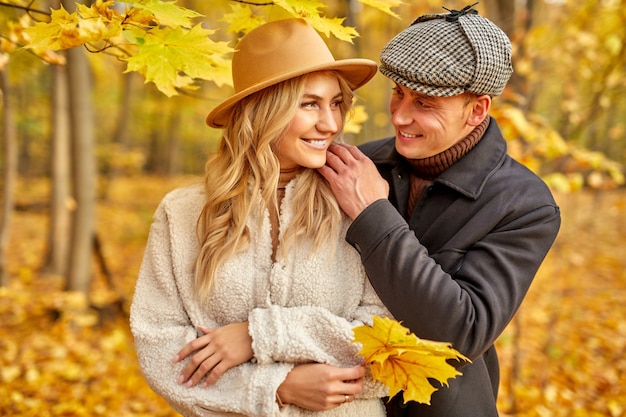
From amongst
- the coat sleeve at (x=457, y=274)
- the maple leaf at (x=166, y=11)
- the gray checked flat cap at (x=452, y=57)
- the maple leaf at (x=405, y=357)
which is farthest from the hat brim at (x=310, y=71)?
the maple leaf at (x=405, y=357)

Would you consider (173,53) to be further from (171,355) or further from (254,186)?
(171,355)

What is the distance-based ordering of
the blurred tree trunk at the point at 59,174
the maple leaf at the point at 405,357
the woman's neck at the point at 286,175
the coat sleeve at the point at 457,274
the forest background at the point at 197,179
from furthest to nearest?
the blurred tree trunk at the point at 59,174, the forest background at the point at 197,179, the woman's neck at the point at 286,175, the coat sleeve at the point at 457,274, the maple leaf at the point at 405,357

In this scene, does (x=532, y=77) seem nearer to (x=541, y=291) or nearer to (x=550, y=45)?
(x=550, y=45)

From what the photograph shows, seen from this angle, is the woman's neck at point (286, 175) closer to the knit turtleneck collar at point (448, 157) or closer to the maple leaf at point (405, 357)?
the knit turtleneck collar at point (448, 157)

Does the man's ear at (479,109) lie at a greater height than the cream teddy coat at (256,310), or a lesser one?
greater

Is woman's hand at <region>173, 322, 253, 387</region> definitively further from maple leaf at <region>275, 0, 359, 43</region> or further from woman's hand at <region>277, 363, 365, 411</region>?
maple leaf at <region>275, 0, 359, 43</region>

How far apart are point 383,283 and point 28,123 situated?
9.94 m

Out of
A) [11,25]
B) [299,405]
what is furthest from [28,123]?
[299,405]

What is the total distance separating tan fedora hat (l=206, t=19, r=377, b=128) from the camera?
72.8 inches

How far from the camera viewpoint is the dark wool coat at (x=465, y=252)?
162 cm

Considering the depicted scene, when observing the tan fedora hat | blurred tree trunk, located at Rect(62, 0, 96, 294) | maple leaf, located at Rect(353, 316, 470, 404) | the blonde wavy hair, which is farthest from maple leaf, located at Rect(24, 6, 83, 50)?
blurred tree trunk, located at Rect(62, 0, 96, 294)

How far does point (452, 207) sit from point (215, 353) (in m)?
0.95

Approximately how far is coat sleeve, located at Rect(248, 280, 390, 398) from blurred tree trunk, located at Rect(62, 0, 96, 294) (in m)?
3.64

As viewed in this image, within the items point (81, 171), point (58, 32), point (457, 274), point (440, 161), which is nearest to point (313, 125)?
point (440, 161)
